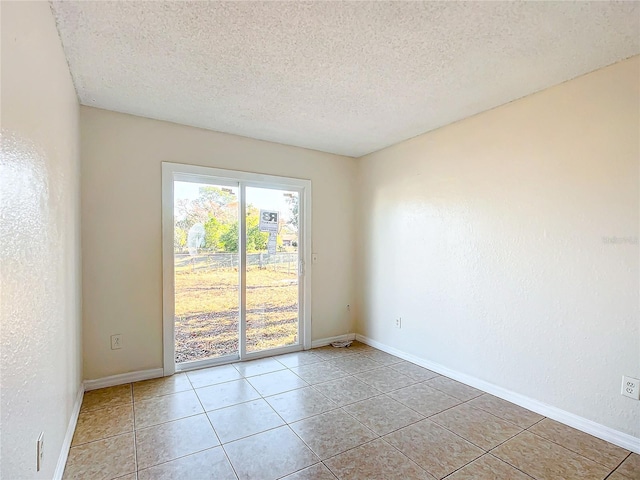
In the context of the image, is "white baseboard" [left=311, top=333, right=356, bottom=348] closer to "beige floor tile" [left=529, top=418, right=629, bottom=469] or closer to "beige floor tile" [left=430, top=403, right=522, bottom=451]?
"beige floor tile" [left=430, top=403, right=522, bottom=451]

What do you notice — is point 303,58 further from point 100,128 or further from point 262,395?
point 262,395

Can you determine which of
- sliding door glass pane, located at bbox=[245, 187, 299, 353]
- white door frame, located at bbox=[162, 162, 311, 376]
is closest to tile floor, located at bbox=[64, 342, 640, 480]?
white door frame, located at bbox=[162, 162, 311, 376]

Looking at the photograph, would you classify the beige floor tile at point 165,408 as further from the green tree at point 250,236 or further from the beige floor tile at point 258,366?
the green tree at point 250,236

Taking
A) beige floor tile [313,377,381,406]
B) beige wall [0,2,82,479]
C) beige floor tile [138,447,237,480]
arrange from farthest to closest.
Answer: beige floor tile [313,377,381,406] → beige floor tile [138,447,237,480] → beige wall [0,2,82,479]

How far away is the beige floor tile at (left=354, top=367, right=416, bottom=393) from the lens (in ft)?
9.38

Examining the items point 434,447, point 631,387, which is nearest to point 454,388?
point 434,447

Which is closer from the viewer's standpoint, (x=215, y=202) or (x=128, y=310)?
(x=128, y=310)

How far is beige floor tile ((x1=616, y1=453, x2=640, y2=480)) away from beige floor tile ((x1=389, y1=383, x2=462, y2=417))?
37.7 inches

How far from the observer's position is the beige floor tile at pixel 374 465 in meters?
1.76

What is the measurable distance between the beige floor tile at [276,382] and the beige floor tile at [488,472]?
1.41 metres

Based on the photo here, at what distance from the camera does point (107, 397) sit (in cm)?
261

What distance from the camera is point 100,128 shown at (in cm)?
279

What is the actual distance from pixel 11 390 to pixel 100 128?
241 centimetres

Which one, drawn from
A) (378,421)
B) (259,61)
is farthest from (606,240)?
(259,61)
